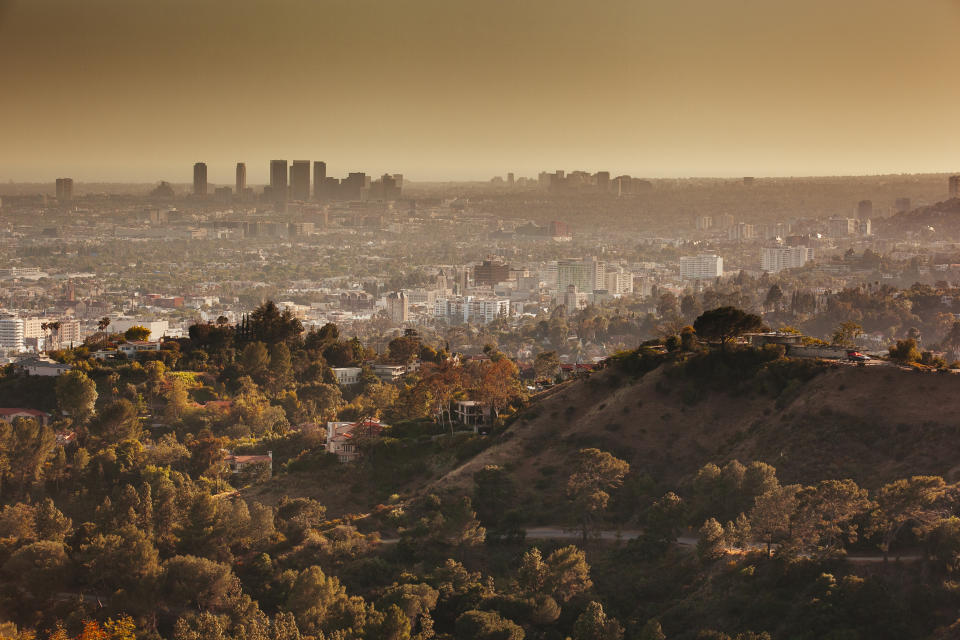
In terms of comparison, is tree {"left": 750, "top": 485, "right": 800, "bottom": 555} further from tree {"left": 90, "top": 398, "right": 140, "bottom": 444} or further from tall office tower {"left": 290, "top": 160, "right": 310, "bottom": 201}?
tall office tower {"left": 290, "top": 160, "right": 310, "bottom": 201}

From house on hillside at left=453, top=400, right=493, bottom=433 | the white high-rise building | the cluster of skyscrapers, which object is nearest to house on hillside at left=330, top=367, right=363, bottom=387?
house on hillside at left=453, top=400, right=493, bottom=433

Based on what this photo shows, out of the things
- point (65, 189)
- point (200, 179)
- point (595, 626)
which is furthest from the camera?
point (200, 179)

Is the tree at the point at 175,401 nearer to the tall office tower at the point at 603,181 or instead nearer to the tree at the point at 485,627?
the tree at the point at 485,627

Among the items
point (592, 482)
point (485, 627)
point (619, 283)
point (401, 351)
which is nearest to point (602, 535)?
point (592, 482)

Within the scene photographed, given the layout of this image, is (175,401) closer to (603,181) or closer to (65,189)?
(65,189)

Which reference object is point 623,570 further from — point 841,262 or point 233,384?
point 841,262

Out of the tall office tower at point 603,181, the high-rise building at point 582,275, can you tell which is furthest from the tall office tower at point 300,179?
the high-rise building at point 582,275

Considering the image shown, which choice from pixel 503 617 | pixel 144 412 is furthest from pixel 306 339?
pixel 503 617
